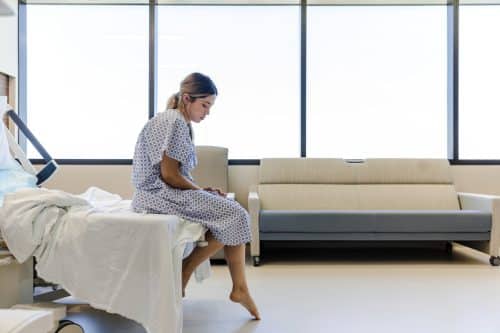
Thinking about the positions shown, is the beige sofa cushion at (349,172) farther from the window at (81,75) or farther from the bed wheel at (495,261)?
the window at (81,75)

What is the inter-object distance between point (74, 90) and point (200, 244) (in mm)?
3287

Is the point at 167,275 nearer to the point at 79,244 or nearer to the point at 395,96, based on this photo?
the point at 79,244

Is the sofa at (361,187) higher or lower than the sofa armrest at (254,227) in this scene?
higher

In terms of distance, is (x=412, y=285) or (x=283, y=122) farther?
(x=283, y=122)

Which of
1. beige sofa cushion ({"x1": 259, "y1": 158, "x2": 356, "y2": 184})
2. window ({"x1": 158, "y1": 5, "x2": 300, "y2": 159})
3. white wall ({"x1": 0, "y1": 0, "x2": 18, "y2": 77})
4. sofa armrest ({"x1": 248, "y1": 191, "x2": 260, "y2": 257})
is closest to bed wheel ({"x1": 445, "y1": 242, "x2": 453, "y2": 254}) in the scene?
beige sofa cushion ({"x1": 259, "y1": 158, "x2": 356, "y2": 184})

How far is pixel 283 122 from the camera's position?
185 inches

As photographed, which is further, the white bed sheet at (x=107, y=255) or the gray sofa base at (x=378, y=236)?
the gray sofa base at (x=378, y=236)

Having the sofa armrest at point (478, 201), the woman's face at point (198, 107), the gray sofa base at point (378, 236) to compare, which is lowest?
the gray sofa base at point (378, 236)

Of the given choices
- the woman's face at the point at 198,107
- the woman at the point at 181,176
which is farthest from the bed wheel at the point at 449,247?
the woman's face at the point at 198,107

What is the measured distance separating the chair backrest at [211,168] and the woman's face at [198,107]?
175cm

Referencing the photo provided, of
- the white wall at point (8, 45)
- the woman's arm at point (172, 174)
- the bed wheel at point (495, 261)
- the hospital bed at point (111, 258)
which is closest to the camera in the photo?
the hospital bed at point (111, 258)

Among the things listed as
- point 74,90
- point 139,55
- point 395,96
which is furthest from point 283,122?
point 74,90

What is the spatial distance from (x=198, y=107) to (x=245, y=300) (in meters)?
0.98

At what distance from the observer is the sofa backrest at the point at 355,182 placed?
4277mm
